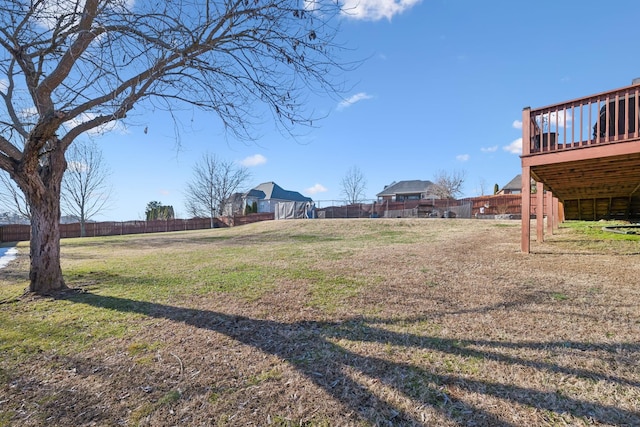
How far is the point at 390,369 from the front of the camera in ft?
6.87

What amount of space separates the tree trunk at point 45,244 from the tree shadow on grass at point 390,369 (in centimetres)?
258

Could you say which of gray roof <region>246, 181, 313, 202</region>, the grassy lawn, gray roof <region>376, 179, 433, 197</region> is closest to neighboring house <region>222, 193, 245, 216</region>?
gray roof <region>246, 181, 313, 202</region>

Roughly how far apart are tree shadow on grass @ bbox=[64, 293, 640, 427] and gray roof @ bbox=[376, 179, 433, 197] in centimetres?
4508

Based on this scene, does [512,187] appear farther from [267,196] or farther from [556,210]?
[267,196]

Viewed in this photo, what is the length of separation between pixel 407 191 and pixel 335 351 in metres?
48.0

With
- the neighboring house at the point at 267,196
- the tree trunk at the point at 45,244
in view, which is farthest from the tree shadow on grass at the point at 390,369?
the neighboring house at the point at 267,196

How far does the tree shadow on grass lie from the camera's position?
1640 mm

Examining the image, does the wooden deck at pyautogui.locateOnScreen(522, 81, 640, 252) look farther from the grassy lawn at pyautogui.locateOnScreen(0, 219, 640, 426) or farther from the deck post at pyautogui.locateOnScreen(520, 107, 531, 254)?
the grassy lawn at pyautogui.locateOnScreen(0, 219, 640, 426)

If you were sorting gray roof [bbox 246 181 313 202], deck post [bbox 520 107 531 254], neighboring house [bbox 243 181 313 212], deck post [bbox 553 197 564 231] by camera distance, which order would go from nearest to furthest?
1. deck post [bbox 520 107 531 254]
2. deck post [bbox 553 197 564 231]
3. neighboring house [bbox 243 181 313 212]
4. gray roof [bbox 246 181 313 202]

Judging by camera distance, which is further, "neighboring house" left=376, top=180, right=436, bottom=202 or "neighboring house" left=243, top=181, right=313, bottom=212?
"neighboring house" left=376, top=180, right=436, bottom=202

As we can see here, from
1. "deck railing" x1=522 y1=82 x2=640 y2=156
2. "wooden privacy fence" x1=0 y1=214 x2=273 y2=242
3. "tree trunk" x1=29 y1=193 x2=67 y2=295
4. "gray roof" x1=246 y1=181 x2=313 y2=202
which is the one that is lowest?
"wooden privacy fence" x1=0 y1=214 x2=273 y2=242

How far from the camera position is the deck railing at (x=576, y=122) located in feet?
16.0

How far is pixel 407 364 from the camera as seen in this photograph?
2146 millimetres

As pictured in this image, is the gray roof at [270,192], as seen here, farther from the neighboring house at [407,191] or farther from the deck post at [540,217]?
the deck post at [540,217]
